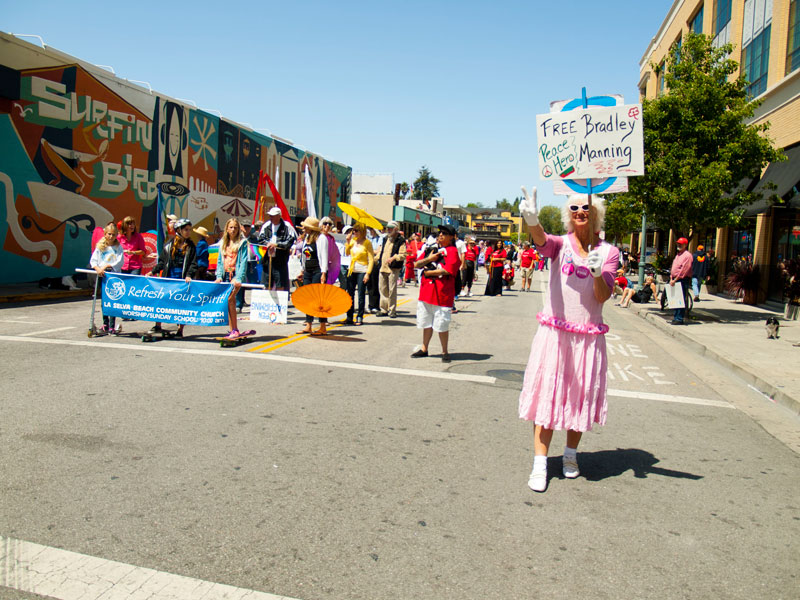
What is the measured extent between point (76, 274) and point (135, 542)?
1557 cm

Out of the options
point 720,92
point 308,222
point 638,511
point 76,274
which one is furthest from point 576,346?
point 76,274

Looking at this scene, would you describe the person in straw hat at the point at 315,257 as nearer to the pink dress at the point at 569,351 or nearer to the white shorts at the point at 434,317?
the white shorts at the point at 434,317

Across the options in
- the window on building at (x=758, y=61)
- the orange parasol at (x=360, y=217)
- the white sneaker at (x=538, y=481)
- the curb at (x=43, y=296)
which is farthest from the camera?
the window on building at (x=758, y=61)

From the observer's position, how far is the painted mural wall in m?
15.1

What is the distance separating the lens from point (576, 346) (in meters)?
4.27

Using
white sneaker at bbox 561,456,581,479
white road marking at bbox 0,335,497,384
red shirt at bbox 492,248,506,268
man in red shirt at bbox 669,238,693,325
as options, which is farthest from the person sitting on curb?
white sneaker at bbox 561,456,581,479

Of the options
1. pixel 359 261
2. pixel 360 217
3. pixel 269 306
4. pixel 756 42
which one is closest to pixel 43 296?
pixel 269 306

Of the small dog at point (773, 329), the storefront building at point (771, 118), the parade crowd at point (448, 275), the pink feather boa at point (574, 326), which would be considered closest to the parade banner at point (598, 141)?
the parade crowd at point (448, 275)

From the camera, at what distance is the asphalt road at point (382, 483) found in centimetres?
315

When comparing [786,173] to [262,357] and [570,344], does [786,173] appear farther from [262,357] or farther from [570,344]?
[570,344]

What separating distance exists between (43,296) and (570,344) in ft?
44.6

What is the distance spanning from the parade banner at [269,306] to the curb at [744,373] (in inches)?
265

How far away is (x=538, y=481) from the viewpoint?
4188 millimetres

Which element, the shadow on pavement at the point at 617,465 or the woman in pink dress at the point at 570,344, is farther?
the shadow on pavement at the point at 617,465
